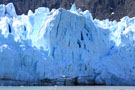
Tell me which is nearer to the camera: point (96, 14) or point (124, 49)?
point (124, 49)

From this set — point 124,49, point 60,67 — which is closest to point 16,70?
point 60,67

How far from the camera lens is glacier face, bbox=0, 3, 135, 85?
2331 cm

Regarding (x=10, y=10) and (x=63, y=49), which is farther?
(x=10, y=10)

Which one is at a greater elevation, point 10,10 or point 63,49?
point 10,10

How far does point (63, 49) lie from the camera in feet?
80.1

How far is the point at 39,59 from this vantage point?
23.5 meters

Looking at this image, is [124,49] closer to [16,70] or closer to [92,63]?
[92,63]

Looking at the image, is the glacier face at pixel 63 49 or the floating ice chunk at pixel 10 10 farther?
the floating ice chunk at pixel 10 10

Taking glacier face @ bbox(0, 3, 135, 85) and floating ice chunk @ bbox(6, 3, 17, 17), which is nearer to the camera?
glacier face @ bbox(0, 3, 135, 85)

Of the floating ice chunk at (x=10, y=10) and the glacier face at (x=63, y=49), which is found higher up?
the floating ice chunk at (x=10, y=10)

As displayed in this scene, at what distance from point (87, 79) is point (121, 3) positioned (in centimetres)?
3620

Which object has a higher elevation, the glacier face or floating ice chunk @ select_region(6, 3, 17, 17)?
floating ice chunk @ select_region(6, 3, 17, 17)

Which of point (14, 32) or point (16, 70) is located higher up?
point (14, 32)

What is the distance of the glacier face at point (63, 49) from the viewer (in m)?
23.3
